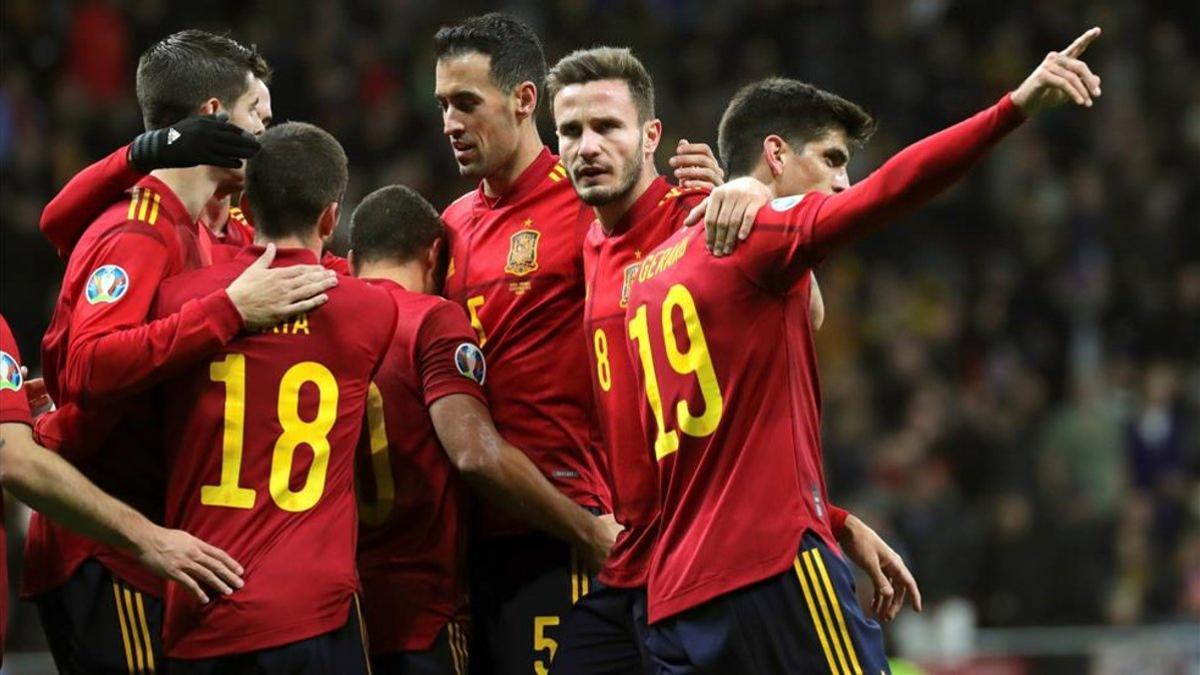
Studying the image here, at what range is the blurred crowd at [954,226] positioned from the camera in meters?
12.6

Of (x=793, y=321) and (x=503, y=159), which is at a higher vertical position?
(x=503, y=159)

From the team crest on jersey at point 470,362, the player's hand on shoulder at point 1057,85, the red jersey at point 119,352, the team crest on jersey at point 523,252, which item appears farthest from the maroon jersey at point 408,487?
the player's hand on shoulder at point 1057,85

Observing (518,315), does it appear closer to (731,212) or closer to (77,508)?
(731,212)

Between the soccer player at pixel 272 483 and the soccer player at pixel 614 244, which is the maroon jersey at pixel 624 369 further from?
the soccer player at pixel 272 483

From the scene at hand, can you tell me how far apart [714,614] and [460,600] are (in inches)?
43.5

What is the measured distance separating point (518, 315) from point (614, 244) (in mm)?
416

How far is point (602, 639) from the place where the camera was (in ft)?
18.6

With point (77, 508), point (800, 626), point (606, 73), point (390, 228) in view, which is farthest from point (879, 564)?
point (77, 508)

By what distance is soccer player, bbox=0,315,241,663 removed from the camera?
4.89 meters

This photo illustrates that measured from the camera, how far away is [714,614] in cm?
489

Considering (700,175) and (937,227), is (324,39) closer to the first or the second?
(937,227)

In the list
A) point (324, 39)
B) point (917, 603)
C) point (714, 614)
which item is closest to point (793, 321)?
point (714, 614)

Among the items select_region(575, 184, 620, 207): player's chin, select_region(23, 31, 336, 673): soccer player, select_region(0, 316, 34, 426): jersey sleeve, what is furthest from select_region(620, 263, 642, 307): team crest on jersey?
select_region(0, 316, 34, 426): jersey sleeve

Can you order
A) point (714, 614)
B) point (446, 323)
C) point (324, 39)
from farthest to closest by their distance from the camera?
point (324, 39)
point (446, 323)
point (714, 614)
